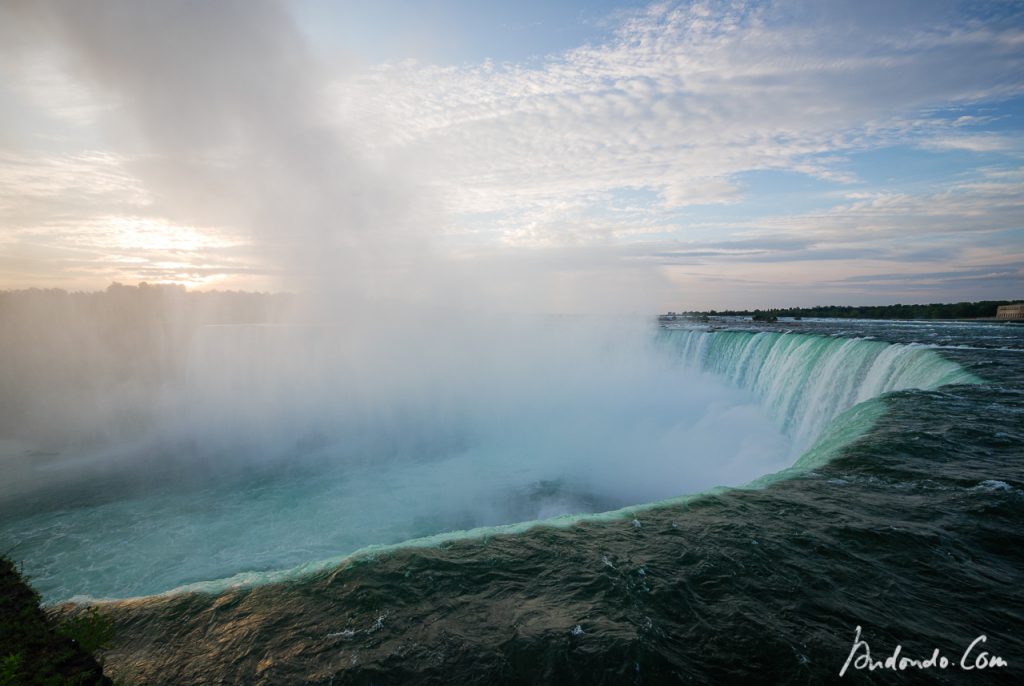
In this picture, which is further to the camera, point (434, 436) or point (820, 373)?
point (434, 436)

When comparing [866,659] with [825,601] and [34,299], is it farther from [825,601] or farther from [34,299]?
[34,299]

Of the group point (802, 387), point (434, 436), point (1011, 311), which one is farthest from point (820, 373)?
point (1011, 311)

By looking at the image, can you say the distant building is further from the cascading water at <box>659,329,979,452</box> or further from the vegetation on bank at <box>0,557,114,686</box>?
the vegetation on bank at <box>0,557,114,686</box>

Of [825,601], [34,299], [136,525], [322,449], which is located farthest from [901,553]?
[34,299]
